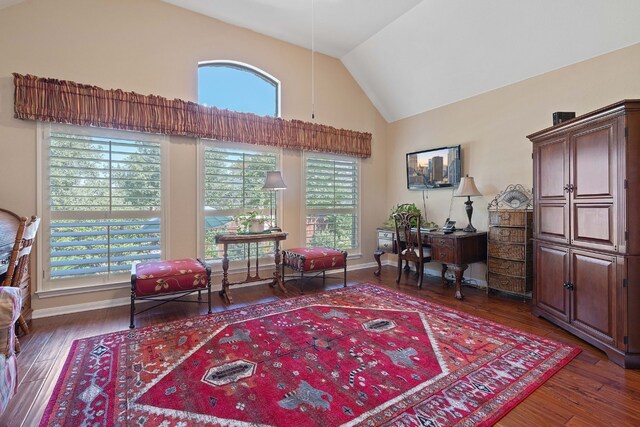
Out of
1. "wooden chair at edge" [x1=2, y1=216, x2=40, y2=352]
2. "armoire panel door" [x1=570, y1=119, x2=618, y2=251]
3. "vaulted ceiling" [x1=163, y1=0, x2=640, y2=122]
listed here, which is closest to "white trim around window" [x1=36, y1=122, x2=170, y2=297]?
"wooden chair at edge" [x1=2, y1=216, x2=40, y2=352]

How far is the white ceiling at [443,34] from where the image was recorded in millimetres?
3053

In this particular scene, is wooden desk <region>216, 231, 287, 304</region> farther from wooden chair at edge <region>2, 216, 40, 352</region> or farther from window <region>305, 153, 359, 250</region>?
wooden chair at edge <region>2, 216, 40, 352</region>

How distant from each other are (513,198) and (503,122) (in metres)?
1.03

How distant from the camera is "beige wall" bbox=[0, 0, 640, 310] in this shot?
2980 millimetres

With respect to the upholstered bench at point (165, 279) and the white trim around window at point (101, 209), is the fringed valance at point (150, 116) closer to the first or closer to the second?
the white trim around window at point (101, 209)

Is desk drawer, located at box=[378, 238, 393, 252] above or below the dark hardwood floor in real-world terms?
above

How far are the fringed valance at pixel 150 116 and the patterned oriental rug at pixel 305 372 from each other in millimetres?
2193

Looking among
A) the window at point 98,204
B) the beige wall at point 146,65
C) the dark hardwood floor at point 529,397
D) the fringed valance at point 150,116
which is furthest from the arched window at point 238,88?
the dark hardwood floor at point 529,397

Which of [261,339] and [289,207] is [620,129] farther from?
[289,207]

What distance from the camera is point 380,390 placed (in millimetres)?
1812

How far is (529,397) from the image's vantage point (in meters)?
1.77

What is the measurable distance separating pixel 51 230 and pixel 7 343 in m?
2.10

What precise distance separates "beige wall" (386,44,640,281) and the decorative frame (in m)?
0.07

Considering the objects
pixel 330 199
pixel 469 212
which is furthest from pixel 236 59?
pixel 469 212
